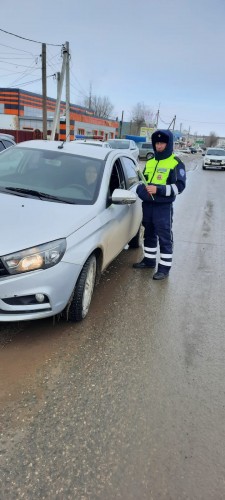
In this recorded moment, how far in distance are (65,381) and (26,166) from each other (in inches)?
101

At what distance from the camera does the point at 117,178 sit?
465 cm

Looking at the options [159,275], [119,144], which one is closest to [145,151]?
[119,144]

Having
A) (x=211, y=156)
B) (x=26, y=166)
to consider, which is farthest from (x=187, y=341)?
(x=211, y=156)

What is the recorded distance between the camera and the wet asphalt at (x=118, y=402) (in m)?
2.07

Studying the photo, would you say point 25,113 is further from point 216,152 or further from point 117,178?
point 117,178

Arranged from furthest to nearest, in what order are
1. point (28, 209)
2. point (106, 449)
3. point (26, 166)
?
point (26, 166) < point (28, 209) < point (106, 449)

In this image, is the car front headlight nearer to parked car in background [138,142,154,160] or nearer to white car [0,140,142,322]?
white car [0,140,142,322]

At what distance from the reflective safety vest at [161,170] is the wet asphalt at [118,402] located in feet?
4.76

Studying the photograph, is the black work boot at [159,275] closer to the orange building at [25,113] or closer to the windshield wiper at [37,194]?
the windshield wiper at [37,194]

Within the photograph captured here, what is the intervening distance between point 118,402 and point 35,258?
1.21m

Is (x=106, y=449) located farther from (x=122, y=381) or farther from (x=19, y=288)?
(x=19, y=288)

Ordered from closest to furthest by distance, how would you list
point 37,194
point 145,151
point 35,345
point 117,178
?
point 35,345 → point 37,194 → point 117,178 → point 145,151

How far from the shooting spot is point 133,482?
2.06 meters

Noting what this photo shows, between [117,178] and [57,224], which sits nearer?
[57,224]
